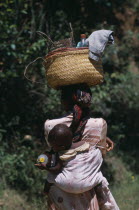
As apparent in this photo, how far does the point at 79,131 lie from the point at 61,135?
0.24 meters

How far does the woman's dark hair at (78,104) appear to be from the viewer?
3.28 metres

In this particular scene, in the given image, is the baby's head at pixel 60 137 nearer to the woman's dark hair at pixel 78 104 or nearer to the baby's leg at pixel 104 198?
the woman's dark hair at pixel 78 104

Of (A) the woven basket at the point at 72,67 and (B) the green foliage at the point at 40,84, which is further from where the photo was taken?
(B) the green foliage at the point at 40,84

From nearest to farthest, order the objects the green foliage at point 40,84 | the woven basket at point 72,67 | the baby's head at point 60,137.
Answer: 1. the baby's head at point 60,137
2. the woven basket at point 72,67
3. the green foliage at point 40,84

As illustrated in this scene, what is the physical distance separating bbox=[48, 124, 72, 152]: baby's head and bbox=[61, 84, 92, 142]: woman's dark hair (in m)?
0.15

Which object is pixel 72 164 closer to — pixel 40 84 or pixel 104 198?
pixel 104 198

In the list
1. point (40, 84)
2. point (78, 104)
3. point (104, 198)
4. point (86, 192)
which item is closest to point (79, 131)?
point (78, 104)

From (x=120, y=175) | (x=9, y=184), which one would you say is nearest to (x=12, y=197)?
(x=9, y=184)

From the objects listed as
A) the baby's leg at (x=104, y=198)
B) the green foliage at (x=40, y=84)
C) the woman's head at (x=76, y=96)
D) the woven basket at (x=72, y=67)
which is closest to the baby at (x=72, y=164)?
the baby's leg at (x=104, y=198)

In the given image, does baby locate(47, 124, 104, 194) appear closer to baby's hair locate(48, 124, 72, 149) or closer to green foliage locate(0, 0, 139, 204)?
baby's hair locate(48, 124, 72, 149)

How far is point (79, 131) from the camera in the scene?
10.7 ft

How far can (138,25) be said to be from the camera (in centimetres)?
854

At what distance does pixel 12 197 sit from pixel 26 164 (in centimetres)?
54

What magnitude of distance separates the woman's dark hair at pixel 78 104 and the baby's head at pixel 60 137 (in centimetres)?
15
